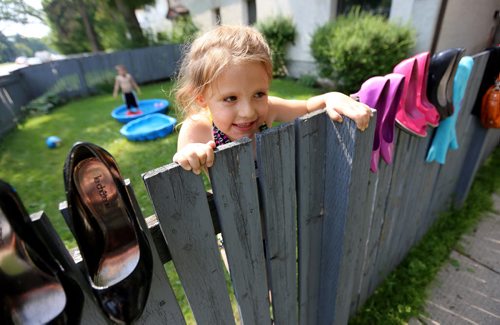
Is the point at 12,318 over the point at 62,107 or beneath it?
over

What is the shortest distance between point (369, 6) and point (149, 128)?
6.76m

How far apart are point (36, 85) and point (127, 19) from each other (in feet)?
26.7

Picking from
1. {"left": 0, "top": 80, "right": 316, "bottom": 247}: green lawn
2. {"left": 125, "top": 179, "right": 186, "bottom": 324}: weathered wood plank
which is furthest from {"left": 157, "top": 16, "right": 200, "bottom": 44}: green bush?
{"left": 125, "top": 179, "right": 186, "bottom": 324}: weathered wood plank

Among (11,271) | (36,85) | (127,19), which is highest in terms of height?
(127,19)

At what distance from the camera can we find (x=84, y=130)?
22.8 feet

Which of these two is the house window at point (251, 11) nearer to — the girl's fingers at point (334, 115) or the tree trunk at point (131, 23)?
the tree trunk at point (131, 23)

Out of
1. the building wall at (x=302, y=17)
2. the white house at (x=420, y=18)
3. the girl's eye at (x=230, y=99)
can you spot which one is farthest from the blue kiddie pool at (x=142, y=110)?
the girl's eye at (x=230, y=99)

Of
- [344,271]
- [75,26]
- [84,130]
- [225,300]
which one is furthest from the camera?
[75,26]

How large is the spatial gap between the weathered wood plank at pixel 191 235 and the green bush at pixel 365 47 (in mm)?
6305

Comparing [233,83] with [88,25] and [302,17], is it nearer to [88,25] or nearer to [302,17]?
[302,17]

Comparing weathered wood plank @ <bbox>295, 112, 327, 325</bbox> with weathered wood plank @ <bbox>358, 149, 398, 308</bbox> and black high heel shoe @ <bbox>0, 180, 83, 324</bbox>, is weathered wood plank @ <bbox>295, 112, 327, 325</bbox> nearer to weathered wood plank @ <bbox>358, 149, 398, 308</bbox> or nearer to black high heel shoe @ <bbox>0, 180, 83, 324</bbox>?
weathered wood plank @ <bbox>358, 149, 398, 308</bbox>

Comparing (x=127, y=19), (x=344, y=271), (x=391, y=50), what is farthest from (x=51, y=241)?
(x=127, y=19)

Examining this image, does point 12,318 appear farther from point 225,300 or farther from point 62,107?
point 62,107

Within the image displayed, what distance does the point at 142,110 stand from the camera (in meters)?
8.16
